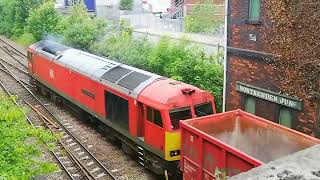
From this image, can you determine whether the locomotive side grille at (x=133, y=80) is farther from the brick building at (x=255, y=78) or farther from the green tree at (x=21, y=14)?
the green tree at (x=21, y=14)

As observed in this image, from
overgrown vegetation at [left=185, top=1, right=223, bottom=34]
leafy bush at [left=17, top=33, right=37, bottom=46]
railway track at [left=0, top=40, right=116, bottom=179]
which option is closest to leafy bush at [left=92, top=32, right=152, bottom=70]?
railway track at [left=0, top=40, right=116, bottom=179]

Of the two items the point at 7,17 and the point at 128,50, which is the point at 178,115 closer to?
the point at 128,50

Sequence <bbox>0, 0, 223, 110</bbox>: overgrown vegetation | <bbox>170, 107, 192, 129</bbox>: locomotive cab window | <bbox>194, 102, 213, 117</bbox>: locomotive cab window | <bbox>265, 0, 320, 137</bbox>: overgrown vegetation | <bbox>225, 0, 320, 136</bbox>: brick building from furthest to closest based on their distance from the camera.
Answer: <bbox>0, 0, 223, 110</bbox>: overgrown vegetation, <bbox>194, 102, 213, 117</bbox>: locomotive cab window, <bbox>170, 107, 192, 129</bbox>: locomotive cab window, <bbox>225, 0, 320, 136</bbox>: brick building, <bbox>265, 0, 320, 137</bbox>: overgrown vegetation

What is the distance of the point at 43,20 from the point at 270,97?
26872 millimetres

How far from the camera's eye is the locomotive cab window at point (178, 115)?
1162 centimetres

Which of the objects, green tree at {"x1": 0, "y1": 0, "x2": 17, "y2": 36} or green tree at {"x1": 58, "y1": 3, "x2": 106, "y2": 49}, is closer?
green tree at {"x1": 58, "y1": 3, "x2": 106, "y2": 49}

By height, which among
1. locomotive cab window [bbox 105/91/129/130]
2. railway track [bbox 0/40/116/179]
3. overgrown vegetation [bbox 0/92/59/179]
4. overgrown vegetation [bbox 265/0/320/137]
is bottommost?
railway track [bbox 0/40/116/179]

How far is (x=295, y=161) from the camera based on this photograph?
279 centimetres

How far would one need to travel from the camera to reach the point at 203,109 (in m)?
12.2

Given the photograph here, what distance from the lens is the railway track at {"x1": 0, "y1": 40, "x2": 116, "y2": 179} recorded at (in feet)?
44.2

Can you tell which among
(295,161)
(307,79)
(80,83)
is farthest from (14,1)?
(295,161)

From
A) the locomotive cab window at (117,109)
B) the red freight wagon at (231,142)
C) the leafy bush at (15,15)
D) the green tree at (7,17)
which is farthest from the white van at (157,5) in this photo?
the red freight wagon at (231,142)

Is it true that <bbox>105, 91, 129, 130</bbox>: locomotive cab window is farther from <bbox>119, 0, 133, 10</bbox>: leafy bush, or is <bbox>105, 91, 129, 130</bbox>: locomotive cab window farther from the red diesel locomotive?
<bbox>119, 0, 133, 10</bbox>: leafy bush

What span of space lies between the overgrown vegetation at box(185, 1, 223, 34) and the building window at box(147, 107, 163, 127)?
56.3 feet
